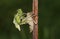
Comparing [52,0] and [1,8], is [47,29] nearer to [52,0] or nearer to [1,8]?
[52,0]

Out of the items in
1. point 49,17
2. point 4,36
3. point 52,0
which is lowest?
point 4,36

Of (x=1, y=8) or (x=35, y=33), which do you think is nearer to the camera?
(x=35, y=33)

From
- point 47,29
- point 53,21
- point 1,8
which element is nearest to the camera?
point 47,29

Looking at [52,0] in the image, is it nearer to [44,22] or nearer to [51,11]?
[51,11]

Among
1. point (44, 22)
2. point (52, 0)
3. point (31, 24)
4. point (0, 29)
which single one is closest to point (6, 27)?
point (0, 29)

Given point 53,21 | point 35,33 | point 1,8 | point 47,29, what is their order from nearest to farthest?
point 35,33 < point 47,29 < point 53,21 < point 1,8

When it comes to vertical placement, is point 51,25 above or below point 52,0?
below
